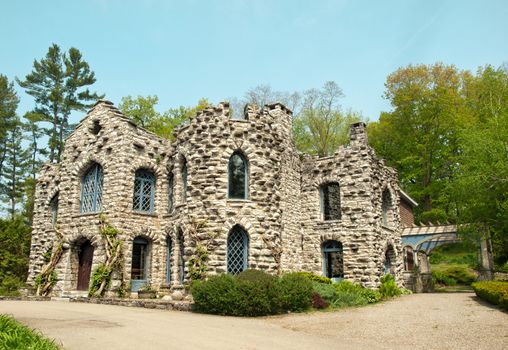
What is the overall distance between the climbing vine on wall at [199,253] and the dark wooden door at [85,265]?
5989mm

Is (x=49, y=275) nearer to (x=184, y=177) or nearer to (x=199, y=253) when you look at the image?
(x=184, y=177)

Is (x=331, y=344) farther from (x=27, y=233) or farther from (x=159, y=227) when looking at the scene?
(x=27, y=233)

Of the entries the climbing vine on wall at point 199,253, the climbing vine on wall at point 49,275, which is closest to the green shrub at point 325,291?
the climbing vine on wall at point 199,253

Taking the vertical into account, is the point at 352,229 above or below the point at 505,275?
above

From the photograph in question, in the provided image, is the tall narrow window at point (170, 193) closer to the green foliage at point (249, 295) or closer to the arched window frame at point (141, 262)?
the arched window frame at point (141, 262)

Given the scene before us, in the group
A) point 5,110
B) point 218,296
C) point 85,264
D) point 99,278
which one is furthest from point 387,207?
point 5,110

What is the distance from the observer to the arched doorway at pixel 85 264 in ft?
64.4

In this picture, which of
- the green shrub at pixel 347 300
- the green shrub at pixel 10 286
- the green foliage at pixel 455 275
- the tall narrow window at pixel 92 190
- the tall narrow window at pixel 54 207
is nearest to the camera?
the green shrub at pixel 347 300

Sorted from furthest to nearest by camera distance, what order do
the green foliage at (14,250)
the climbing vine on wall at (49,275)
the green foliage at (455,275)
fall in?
the green foliage at (455,275), the green foliage at (14,250), the climbing vine on wall at (49,275)

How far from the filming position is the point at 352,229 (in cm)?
2075

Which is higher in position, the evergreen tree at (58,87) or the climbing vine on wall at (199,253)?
the evergreen tree at (58,87)

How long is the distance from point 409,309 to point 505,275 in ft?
49.7

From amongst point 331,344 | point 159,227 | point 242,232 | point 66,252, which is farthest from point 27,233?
point 331,344

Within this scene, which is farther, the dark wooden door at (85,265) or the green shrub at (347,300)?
the dark wooden door at (85,265)
